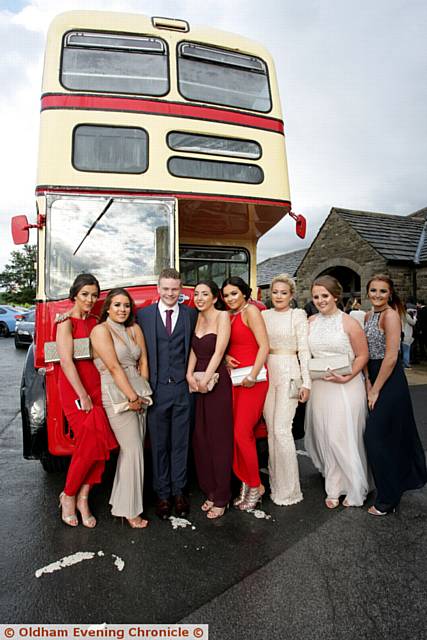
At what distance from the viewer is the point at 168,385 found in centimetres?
340

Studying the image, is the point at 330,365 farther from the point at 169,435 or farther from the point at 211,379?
the point at 169,435

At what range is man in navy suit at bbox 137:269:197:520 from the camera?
11.1 ft

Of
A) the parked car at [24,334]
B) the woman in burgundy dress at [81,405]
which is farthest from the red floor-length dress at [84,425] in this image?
the parked car at [24,334]

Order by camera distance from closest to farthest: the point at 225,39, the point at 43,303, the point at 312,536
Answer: the point at 312,536, the point at 43,303, the point at 225,39

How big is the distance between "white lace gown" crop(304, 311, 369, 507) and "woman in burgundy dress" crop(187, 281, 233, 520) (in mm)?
844

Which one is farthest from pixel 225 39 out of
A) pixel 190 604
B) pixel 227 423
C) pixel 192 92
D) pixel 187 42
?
pixel 190 604

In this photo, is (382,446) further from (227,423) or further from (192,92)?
(192,92)

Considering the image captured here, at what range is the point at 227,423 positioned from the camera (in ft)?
11.4

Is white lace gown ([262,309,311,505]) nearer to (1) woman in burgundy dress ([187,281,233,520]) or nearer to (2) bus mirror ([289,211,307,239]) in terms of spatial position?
(1) woman in burgundy dress ([187,281,233,520])

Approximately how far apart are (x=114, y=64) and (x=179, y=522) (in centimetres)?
419

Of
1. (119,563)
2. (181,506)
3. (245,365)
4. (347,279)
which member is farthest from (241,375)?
(347,279)

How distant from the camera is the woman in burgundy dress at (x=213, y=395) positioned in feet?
11.2

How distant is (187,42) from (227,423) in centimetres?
388

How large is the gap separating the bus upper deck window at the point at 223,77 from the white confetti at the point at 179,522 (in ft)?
12.7
